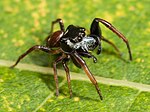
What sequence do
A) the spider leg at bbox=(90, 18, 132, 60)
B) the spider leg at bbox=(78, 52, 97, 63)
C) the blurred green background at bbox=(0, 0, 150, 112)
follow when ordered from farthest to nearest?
the spider leg at bbox=(90, 18, 132, 60), the spider leg at bbox=(78, 52, 97, 63), the blurred green background at bbox=(0, 0, 150, 112)

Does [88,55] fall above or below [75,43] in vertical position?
below

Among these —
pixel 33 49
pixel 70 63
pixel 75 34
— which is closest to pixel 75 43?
pixel 75 34

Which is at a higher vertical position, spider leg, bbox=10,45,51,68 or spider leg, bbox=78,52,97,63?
spider leg, bbox=10,45,51,68

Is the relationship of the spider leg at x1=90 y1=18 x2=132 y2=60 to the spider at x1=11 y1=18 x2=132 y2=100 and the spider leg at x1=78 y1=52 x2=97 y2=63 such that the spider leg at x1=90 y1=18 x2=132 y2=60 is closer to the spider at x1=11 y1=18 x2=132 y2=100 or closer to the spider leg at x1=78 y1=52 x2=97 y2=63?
the spider at x1=11 y1=18 x2=132 y2=100

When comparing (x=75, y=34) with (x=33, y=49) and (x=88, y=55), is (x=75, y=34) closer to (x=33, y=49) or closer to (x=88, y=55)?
(x=88, y=55)

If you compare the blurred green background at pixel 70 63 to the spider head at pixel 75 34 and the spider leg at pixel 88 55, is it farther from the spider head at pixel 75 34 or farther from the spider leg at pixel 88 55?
the spider head at pixel 75 34

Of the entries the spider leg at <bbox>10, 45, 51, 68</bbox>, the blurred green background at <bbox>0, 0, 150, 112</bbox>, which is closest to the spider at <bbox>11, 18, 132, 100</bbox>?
the spider leg at <bbox>10, 45, 51, 68</bbox>

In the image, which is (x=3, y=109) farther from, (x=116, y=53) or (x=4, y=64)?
(x=116, y=53)

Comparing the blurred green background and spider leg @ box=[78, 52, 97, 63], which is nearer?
the blurred green background
